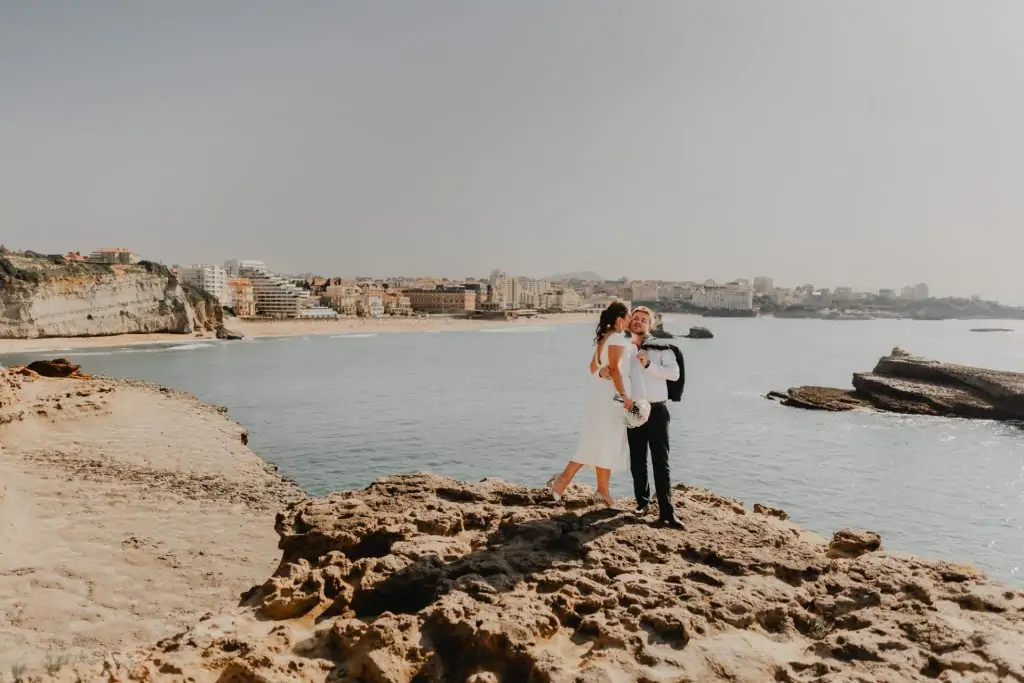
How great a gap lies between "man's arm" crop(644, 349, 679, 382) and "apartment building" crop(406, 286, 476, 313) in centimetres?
14871

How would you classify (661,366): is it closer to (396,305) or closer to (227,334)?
(227,334)

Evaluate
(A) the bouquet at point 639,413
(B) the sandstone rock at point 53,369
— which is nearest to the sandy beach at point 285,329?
(B) the sandstone rock at point 53,369

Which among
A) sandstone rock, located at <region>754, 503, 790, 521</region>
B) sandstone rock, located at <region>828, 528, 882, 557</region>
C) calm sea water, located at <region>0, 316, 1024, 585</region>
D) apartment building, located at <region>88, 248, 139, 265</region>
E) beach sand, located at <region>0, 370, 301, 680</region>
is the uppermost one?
apartment building, located at <region>88, 248, 139, 265</region>

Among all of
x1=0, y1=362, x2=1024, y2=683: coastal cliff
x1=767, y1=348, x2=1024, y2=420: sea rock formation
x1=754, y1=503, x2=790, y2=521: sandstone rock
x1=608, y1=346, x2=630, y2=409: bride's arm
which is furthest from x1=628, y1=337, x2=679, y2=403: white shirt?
x1=767, y1=348, x2=1024, y2=420: sea rock formation

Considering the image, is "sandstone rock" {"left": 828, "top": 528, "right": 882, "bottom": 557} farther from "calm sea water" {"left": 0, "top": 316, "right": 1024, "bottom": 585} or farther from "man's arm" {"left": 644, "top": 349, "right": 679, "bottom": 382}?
"calm sea water" {"left": 0, "top": 316, "right": 1024, "bottom": 585}

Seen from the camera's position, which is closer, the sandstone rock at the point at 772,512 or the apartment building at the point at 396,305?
the sandstone rock at the point at 772,512

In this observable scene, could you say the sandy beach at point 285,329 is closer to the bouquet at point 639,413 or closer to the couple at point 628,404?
the couple at point 628,404

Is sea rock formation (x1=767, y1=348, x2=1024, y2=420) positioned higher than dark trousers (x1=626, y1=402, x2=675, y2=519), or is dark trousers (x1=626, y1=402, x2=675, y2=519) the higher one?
dark trousers (x1=626, y1=402, x2=675, y2=519)

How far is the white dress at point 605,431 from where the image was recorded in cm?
555

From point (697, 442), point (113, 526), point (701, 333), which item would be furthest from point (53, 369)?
point (701, 333)

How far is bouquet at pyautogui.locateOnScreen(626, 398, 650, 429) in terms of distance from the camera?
5215 millimetres

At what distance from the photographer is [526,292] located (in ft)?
653

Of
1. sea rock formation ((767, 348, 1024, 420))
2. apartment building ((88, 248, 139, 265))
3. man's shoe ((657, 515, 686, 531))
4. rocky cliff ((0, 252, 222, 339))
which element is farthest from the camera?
apartment building ((88, 248, 139, 265))

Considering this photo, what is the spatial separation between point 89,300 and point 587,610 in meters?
73.4
